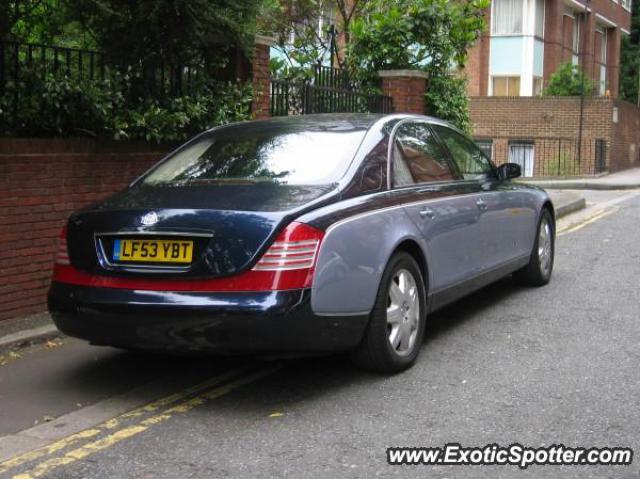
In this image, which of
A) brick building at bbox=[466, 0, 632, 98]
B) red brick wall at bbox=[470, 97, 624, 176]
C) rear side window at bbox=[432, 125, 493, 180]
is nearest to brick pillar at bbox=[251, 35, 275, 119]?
rear side window at bbox=[432, 125, 493, 180]

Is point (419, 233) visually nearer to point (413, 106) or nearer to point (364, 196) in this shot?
point (364, 196)

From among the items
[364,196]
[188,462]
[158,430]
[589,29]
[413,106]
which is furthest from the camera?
[589,29]

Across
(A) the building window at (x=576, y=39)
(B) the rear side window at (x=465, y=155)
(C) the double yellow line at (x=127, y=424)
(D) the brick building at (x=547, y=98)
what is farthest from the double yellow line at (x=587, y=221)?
(A) the building window at (x=576, y=39)

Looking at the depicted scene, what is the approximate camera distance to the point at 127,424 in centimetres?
459

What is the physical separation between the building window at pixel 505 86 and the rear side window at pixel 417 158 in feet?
93.0

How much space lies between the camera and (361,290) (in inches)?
194

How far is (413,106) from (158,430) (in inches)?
379

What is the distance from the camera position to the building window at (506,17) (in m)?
33.2

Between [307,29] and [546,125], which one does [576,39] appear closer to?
[546,125]

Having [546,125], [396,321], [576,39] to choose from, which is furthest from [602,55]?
A: [396,321]

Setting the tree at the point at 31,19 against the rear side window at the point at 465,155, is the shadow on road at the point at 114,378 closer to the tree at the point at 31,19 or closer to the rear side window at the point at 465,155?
the rear side window at the point at 465,155

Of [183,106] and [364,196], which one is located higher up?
[183,106]

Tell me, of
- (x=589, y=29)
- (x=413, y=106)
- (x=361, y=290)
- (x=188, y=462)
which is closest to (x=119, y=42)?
(x=361, y=290)

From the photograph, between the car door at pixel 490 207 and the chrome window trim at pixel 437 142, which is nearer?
the chrome window trim at pixel 437 142
